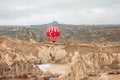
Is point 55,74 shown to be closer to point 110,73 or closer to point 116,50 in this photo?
point 110,73

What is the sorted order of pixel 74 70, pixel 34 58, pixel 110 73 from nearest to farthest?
1. pixel 74 70
2. pixel 110 73
3. pixel 34 58

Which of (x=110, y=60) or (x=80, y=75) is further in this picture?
(x=110, y=60)

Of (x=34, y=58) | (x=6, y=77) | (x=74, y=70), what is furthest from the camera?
(x=34, y=58)

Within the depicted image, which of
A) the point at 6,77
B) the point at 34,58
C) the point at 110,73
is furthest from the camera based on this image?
the point at 34,58

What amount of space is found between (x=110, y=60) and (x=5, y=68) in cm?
1030

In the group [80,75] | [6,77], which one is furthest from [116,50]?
[80,75]

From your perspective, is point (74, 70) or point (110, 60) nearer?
point (74, 70)

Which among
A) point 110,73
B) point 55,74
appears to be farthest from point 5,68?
point 110,73

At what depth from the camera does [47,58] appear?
37.7 m

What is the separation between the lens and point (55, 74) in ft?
98.4

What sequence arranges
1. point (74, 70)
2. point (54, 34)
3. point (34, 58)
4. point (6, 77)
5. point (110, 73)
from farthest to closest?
point (34, 58)
point (54, 34)
point (110, 73)
point (6, 77)
point (74, 70)

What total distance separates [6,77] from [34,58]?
841cm

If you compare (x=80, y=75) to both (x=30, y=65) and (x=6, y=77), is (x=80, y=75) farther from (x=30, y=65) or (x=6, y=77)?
(x=30, y=65)

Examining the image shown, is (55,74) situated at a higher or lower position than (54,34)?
lower
